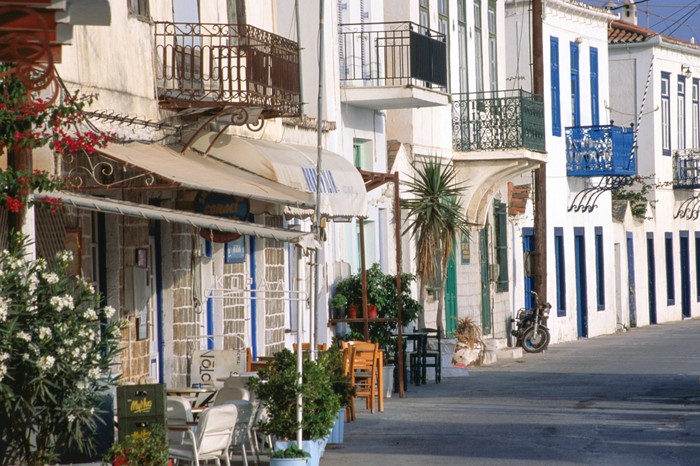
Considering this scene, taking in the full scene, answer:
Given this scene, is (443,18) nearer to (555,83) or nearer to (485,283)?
(485,283)

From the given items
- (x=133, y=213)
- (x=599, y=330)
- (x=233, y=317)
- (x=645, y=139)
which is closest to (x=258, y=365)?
(x=233, y=317)

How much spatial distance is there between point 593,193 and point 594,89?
10.1 feet

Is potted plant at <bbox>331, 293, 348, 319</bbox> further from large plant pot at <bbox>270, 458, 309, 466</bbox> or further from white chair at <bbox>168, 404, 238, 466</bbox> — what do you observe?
white chair at <bbox>168, 404, 238, 466</bbox>

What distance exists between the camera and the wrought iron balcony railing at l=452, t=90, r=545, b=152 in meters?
29.5

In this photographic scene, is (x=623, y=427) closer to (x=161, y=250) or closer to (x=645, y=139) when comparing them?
(x=161, y=250)

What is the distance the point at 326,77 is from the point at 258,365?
7040 mm

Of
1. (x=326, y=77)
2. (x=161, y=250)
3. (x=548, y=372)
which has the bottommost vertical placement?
(x=548, y=372)

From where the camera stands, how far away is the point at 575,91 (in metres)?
39.3

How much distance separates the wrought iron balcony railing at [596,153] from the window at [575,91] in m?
0.70

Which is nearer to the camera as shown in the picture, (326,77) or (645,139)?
(326,77)

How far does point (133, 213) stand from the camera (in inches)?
475

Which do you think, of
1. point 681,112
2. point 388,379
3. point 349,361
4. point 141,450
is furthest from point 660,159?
point 141,450

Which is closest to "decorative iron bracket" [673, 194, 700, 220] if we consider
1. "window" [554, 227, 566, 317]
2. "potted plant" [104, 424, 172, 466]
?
"window" [554, 227, 566, 317]

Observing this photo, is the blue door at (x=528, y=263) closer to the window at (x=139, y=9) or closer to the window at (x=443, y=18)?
the window at (x=443, y=18)
